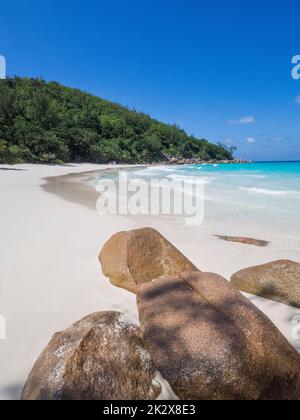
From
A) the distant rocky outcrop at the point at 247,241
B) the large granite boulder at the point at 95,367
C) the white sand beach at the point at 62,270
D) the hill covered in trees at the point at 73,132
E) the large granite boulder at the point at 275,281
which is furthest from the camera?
the hill covered in trees at the point at 73,132

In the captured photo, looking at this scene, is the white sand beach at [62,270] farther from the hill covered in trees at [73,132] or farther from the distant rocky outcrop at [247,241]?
the hill covered in trees at [73,132]

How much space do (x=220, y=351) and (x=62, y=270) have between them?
2686 millimetres

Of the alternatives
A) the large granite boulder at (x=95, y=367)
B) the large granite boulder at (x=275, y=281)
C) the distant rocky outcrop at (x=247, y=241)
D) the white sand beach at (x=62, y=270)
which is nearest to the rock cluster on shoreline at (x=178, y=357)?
the large granite boulder at (x=95, y=367)

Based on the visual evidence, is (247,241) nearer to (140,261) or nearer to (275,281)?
(275,281)

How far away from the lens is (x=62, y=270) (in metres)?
3.84

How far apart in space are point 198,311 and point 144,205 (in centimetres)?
750

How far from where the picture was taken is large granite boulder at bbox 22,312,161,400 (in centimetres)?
161

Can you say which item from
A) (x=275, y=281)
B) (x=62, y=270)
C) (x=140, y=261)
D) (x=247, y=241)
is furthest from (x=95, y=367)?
(x=247, y=241)

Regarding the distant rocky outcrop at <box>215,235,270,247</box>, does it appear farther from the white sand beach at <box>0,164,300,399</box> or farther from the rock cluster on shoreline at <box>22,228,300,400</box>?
the rock cluster on shoreline at <box>22,228,300,400</box>

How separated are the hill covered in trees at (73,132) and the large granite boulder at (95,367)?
1193 inches

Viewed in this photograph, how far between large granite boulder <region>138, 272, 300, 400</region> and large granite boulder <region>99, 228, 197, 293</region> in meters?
1.11

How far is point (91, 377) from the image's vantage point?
1655 millimetres

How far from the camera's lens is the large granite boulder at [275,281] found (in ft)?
10.3

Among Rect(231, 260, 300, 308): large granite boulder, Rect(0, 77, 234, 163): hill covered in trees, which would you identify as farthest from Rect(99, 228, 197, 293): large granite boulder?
Rect(0, 77, 234, 163): hill covered in trees
